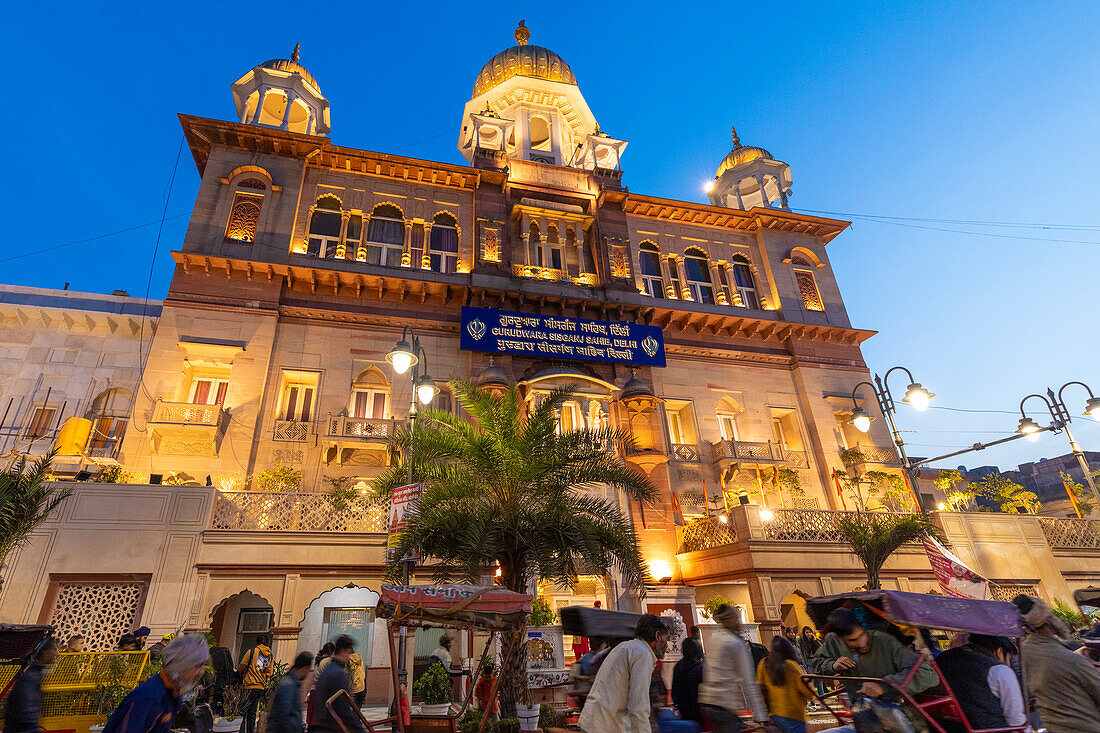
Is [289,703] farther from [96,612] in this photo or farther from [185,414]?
[185,414]

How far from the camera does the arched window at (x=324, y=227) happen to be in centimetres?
2316

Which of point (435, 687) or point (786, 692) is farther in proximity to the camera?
point (435, 687)

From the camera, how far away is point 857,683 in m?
6.44

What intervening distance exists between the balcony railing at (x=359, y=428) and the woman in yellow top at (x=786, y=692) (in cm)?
1451

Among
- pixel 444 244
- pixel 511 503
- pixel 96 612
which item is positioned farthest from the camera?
pixel 444 244

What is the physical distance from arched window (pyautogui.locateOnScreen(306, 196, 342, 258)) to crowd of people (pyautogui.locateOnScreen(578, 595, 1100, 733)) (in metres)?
20.7

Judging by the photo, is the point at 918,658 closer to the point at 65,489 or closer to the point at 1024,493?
the point at 65,489

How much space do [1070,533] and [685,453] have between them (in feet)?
41.3

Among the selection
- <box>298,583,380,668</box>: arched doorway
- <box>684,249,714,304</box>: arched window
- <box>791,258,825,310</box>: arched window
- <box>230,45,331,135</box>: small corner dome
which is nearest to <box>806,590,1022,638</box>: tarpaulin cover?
<box>298,583,380,668</box>: arched doorway

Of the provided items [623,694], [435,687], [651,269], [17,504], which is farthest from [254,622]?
[651,269]

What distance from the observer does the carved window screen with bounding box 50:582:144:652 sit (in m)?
13.6

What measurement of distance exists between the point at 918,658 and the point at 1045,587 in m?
18.0

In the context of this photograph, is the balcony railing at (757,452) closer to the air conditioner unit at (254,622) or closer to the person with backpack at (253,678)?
the person with backpack at (253,678)

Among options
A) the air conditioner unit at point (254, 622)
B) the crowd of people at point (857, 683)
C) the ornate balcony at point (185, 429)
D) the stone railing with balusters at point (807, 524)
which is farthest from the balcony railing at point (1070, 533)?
the ornate balcony at point (185, 429)
